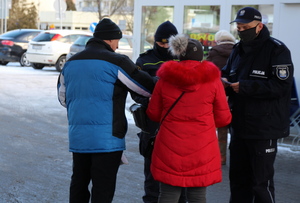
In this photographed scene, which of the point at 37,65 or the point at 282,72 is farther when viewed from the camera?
the point at 37,65

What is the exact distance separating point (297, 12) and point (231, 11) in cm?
148

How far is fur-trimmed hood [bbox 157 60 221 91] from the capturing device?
3.92 meters

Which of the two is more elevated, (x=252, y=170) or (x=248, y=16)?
(x=248, y=16)

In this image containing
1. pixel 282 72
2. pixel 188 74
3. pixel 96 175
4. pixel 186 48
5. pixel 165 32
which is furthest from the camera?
pixel 165 32

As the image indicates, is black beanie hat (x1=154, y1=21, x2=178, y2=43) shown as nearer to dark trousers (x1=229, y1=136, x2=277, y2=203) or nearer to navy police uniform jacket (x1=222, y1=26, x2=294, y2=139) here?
navy police uniform jacket (x1=222, y1=26, x2=294, y2=139)

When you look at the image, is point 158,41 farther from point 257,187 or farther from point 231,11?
point 231,11

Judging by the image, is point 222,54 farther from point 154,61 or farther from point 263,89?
point 263,89

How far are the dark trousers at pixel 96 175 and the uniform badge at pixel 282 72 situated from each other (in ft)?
4.78

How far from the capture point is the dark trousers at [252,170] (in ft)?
15.0

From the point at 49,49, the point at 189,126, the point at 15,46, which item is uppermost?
the point at 189,126

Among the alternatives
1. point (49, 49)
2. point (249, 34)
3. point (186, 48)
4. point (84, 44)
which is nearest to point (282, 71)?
point (249, 34)

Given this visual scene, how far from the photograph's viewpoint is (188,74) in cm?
392

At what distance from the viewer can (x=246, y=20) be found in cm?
458

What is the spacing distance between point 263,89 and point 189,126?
2.84ft
